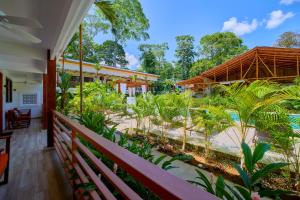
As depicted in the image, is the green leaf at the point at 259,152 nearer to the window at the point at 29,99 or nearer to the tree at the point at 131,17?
the window at the point at 29,99

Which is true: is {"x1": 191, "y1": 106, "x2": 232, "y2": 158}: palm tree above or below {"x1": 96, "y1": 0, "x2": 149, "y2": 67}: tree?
below

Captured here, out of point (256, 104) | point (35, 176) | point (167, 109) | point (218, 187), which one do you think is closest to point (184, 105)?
point (167, 109)

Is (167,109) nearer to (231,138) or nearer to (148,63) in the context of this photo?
(231,138)

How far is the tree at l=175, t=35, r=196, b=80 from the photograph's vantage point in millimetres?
31812

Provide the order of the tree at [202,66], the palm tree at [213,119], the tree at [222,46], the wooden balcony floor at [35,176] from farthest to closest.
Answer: the tree at [202,66] → the tree at [222,46] → the palm tree at [213,119] → the wooden balcony floor at [35,176]

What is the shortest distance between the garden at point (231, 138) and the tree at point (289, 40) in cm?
2638

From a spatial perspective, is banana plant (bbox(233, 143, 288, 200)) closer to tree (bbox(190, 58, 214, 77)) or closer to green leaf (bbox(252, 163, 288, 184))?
green leaf (bbox(252, 163, 288, 184))

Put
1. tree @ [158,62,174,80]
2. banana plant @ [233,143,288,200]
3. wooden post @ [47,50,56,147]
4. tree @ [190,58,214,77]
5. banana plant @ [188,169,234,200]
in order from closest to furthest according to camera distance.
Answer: banana plant @ [233,143,288,200] → banana plant @ [188,169,234,200] → wooden post @ [47,50,56,147] → tree @ [190,58,214,77] → tree @ [158,62,174,80]

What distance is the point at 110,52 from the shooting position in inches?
1045

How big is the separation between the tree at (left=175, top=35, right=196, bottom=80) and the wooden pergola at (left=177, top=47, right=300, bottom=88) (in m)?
14.9

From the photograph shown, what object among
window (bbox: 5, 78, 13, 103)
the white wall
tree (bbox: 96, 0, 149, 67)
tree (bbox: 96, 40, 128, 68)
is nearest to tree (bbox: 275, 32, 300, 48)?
tree (bbox: 96, 0, 149, 67)

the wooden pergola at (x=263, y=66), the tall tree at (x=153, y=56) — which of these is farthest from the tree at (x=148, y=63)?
the wooden pergola at (x=263, y=66)

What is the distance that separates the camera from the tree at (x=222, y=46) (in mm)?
26938

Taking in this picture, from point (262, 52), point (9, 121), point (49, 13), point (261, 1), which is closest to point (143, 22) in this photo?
point (262, 52)
